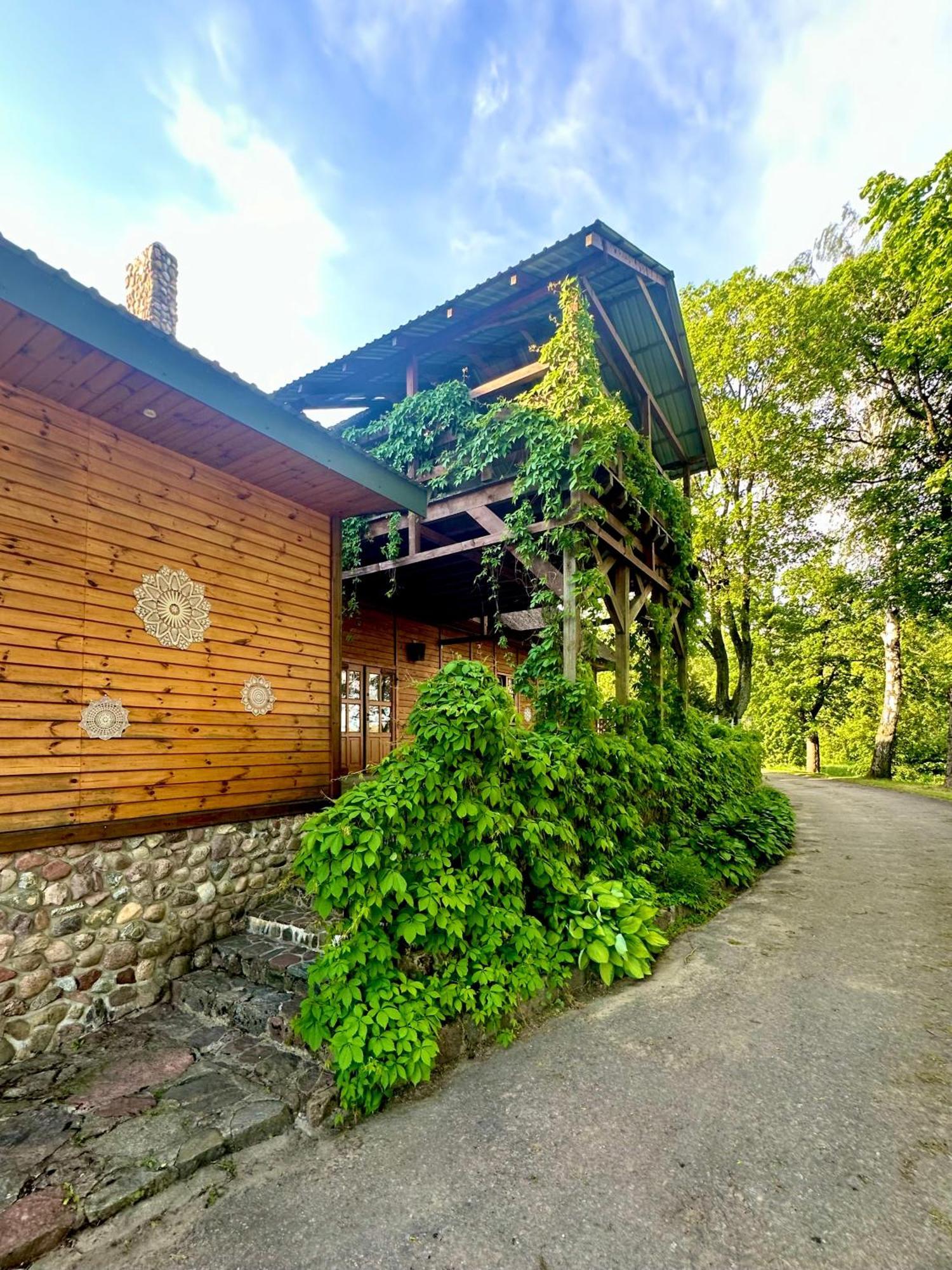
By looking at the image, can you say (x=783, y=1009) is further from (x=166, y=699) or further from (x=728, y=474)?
(x=728, y=474)

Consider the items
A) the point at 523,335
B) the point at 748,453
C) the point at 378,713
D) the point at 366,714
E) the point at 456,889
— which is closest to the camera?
the point at 456,889

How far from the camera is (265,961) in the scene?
376 centimetres

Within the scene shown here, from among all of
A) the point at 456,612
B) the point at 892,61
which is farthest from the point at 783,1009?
the point at 892,61

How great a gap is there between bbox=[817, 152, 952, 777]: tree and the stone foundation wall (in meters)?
14.2

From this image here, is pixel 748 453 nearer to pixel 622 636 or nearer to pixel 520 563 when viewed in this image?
pixel 622 636

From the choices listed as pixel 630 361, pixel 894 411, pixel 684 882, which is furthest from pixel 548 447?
pixel 894 411

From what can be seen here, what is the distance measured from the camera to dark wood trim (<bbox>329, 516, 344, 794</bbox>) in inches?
212

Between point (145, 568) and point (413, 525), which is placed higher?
Result: point (413, 525)

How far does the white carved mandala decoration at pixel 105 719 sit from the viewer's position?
3646 millimetres

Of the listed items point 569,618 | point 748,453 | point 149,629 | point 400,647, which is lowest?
point 149,629

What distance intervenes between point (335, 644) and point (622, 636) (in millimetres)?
3634

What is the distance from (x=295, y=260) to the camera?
402 inches

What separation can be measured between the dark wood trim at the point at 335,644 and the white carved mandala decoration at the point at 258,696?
2.26 feet

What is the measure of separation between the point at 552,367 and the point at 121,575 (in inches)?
196
